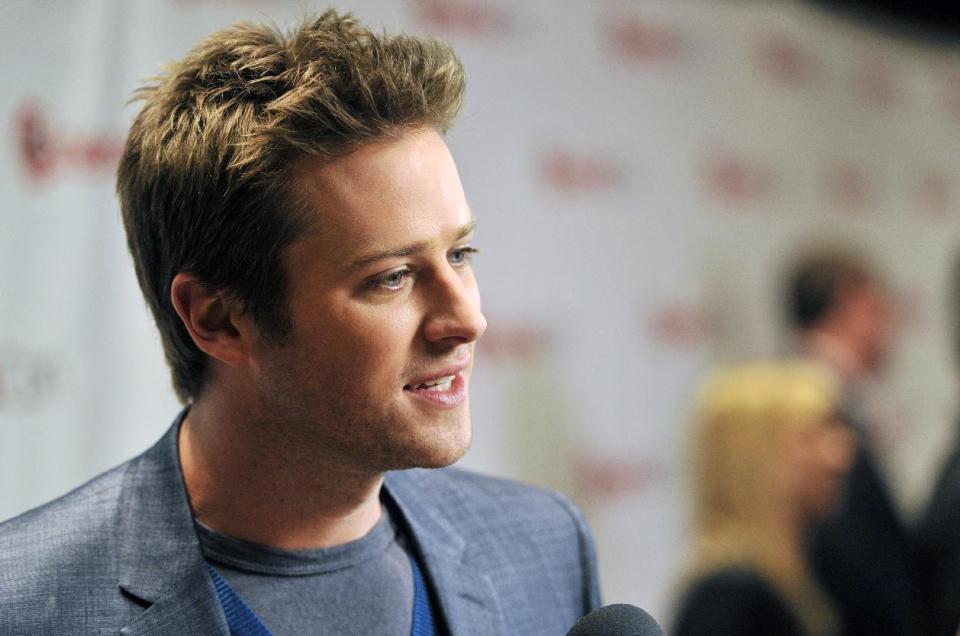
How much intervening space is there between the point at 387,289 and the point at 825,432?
1826 millimetres

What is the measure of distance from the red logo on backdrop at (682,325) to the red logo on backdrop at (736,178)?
1.37 ft

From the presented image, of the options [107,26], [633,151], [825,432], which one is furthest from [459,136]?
[825,432]

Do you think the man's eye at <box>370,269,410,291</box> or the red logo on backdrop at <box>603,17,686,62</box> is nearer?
the man's eye at <box>370,269,410,291</box>

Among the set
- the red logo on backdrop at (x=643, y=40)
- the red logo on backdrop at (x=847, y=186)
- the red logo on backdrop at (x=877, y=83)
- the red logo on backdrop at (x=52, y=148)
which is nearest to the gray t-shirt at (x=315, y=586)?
the red logo on backdrop at (x=52, y=148)

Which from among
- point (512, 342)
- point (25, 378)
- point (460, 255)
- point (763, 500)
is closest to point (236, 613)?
point (460, 255)

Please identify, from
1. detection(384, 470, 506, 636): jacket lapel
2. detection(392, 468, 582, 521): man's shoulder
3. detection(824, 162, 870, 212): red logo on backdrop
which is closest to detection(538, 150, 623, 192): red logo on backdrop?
detection(824, 162, 870, 212): red logo on backdrop

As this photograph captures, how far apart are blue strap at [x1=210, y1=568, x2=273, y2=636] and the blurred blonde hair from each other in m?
1.55

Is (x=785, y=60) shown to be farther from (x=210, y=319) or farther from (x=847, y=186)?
(x=210, y=319)

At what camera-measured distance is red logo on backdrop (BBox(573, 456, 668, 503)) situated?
10.7 feet

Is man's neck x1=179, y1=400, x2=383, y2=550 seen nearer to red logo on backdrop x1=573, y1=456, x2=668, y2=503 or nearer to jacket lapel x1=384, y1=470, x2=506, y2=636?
jacket lapel x1=384, y1=470, x2=506, y2=636

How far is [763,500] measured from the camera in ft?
8.63

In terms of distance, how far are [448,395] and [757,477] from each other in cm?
158

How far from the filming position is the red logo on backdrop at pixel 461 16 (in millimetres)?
2842

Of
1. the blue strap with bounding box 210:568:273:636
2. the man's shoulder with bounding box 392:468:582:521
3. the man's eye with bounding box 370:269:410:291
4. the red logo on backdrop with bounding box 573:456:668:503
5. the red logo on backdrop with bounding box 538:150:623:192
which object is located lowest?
the red logo on backdrop with bounding box 573:456:668:503
